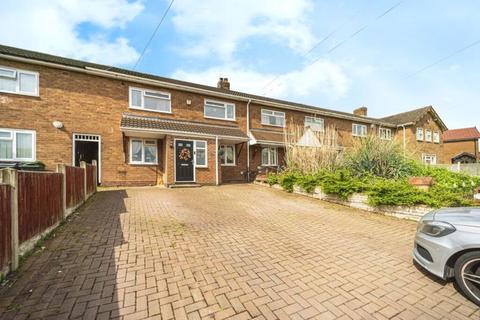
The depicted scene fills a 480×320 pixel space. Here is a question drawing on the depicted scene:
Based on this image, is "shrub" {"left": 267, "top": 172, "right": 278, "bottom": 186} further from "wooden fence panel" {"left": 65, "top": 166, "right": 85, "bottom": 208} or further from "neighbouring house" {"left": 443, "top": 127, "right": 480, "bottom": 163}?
A: "neighbouring house" {"left": 443, "top": 127, "right": 480, "bottom": 163}

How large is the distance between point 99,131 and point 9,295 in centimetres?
1041

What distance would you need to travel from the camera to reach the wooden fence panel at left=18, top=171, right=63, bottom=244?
3547mm

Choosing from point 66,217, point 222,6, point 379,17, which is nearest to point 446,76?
point 379,17

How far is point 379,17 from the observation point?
8.20 metres

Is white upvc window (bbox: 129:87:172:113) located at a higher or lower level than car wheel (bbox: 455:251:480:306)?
higher

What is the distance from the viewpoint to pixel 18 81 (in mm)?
10203

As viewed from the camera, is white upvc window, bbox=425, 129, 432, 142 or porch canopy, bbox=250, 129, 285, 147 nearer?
porch canopy, bbox=250, 129, 285, 147

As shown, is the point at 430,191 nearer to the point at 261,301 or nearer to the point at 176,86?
the point at 261,301

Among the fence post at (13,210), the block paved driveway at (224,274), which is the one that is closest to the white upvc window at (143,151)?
the block paved driveway at (224,274)

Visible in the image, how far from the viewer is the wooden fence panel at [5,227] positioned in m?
2.85

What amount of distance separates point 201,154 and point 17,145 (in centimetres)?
794

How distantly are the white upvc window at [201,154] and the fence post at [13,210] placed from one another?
932 cm

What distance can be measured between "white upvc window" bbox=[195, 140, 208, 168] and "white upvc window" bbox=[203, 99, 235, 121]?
9.26 ft

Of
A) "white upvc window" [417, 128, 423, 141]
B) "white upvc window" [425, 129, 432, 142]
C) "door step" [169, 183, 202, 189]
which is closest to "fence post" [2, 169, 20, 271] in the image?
"door step" [169, 183, 202, 189]
